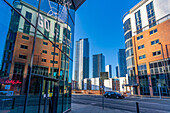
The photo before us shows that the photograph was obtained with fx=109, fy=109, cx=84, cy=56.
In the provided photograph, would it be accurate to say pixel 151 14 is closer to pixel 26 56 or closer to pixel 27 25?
pixel 27 25

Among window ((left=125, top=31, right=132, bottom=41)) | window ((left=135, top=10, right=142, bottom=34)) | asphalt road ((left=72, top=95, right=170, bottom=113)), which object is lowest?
asphalt road ((left=72, top=95, right=170, bottom=113))

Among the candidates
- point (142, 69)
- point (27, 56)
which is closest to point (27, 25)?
point (27, 56)

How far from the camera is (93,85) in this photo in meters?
130

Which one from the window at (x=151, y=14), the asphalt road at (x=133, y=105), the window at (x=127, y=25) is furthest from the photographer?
the window at (x=127, y=25)

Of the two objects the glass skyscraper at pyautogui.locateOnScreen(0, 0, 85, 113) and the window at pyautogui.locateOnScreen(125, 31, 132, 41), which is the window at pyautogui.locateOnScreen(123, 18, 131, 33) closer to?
the window at pyautogui.locateOnScreen(125, 31, 132, 41)

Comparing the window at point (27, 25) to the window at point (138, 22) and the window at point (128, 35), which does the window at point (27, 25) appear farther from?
the window at point (128, 35)

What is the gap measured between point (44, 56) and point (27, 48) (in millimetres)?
1427

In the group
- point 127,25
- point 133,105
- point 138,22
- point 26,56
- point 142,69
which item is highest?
point 127,25

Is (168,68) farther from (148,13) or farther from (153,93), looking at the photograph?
(148,13)

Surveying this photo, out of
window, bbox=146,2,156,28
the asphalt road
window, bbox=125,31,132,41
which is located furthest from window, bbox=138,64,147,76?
the asphalt road

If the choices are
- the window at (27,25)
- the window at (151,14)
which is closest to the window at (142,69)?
the window at (151,14)

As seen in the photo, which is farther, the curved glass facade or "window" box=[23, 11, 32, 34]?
"window" box=[23, 11, 32, 34]

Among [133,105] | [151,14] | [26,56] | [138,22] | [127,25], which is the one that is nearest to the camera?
[26,56]

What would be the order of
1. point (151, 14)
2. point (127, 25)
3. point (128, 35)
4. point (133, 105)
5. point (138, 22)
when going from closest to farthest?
point (133, 105)
point (151, 14)
point (138, 22)
point (128, 35)
point (127, 25)
